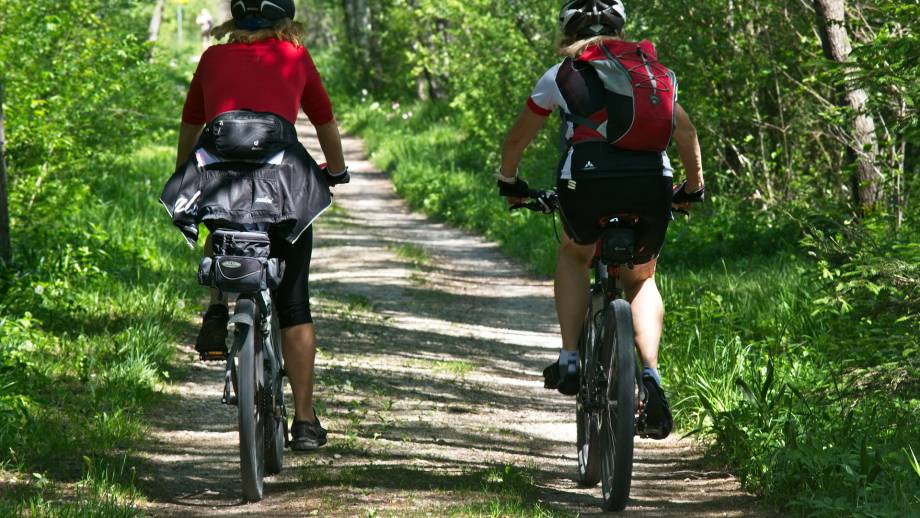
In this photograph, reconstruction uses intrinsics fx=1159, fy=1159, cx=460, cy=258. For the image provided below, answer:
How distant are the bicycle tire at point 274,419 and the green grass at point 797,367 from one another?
6.42 ft

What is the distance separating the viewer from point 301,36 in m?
4.56

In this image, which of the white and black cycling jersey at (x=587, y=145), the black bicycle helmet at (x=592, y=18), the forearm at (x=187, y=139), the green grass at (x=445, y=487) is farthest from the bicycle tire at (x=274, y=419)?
the black bicycle helmet at (x=592, y=18)

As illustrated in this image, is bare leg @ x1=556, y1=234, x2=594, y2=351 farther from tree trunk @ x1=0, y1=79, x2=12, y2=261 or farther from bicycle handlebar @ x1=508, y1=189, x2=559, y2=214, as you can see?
tree trunk @ x1=0, y1=79, x2=12, y2=261

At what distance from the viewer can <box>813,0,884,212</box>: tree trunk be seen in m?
7.81

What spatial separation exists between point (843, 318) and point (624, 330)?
2.42 meters

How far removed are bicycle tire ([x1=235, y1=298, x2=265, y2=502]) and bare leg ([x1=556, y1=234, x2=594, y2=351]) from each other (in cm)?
125

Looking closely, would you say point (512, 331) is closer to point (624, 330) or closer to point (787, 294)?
point (787, 294)

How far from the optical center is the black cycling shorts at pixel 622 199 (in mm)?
4328

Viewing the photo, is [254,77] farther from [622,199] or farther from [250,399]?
[622,199]

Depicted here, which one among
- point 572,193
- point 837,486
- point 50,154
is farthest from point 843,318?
point 50,154

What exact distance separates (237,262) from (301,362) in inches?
29.6

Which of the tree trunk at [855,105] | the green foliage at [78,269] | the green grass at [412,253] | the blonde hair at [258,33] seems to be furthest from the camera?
the green grass at [412,253]

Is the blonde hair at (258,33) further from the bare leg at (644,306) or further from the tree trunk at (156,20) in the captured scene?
the tree trunk at (156,20)

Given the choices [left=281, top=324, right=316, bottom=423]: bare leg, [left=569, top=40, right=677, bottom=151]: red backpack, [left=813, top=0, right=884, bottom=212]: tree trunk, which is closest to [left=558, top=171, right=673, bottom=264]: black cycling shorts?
[left=569, top=40, right=677, bottom=151]: red backpack
